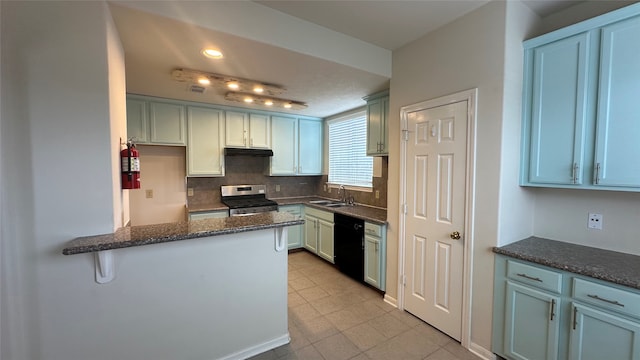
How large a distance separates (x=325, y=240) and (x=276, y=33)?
2.84 m

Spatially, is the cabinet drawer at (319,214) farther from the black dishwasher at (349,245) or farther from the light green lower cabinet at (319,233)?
the black dishwasher at (349,245)

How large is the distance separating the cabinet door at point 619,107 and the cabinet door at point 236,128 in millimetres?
3847

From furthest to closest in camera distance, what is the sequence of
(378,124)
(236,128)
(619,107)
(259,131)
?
(259,131) → (236,128) → (378,124) → (619,107)

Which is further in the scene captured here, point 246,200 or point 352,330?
point 246,200

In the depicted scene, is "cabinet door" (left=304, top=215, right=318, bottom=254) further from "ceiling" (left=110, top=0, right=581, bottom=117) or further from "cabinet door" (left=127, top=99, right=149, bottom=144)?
"cabinet door" (left=127, top=99, right=149, bottom=144)

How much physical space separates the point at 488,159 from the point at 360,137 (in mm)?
2331

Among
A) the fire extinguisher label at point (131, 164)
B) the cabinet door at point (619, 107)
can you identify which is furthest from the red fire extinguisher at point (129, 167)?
the cabinet door at point (619, 107)

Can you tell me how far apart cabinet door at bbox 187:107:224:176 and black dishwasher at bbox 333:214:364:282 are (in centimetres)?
197

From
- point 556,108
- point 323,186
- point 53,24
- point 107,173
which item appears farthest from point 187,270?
point 323,186

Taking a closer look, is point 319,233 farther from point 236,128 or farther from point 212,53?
point 212,53

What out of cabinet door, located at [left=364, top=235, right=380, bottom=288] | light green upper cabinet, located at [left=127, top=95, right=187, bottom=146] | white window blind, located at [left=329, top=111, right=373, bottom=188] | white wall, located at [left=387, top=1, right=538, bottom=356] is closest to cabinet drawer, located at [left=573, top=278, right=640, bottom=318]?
white wall, located at [left=387, top=1, right=538, bottom=356]

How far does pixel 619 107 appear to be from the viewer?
1595 millimetres

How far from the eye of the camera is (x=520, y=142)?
6.56 feet

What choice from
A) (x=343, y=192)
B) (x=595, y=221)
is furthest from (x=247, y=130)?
(x=595, y=221)
